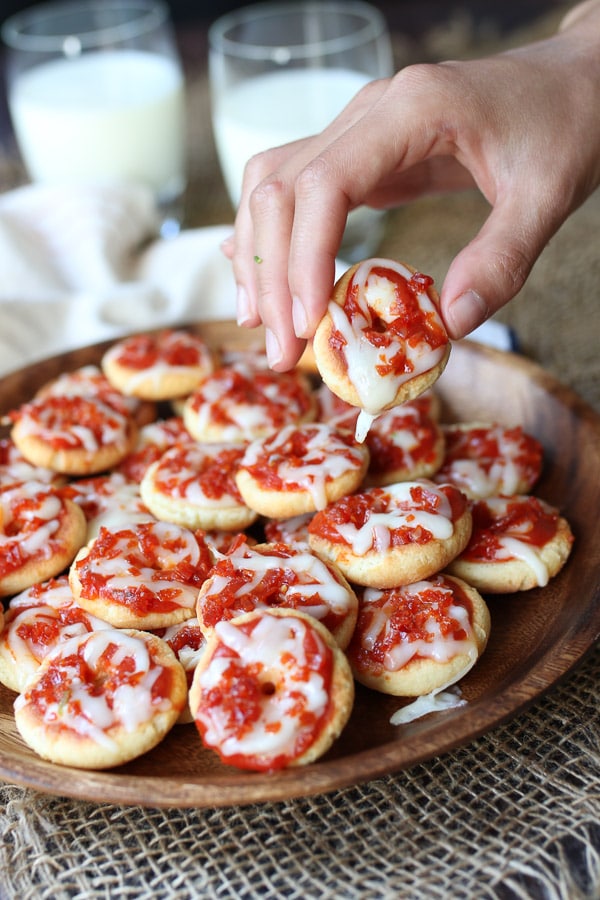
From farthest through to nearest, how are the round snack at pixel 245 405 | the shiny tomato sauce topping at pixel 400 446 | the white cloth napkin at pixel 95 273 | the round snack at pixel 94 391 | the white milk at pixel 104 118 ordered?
the white milk at pixel 104 118, the white cloth napkin at pixel 95 273, the round snack at pixel 94 391, the round snack at pixel 245 405, the shiny tomato sauce topping at pixel 400 446

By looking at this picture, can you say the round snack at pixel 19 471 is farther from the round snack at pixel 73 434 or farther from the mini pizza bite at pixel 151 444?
the mini pizza bite at pixel 151 444

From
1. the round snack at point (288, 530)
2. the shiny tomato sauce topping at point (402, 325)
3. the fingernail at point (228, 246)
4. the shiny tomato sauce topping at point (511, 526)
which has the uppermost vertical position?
the shiny tomato sauce topping at point (402, 325)

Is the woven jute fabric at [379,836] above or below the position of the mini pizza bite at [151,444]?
below

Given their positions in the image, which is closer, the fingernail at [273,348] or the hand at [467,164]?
the hand at [467,164]

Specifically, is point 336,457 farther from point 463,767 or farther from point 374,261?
point 463,767

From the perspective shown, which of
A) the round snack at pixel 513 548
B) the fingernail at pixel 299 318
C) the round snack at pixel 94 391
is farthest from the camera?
the round snack at pixel 94 391

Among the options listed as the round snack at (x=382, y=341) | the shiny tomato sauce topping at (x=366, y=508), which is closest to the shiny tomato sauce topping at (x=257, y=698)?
the shiny tomato sauce topping at (x=366, y=508)

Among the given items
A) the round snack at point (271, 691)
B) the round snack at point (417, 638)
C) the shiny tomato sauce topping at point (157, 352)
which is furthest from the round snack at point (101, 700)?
the shiny tomato sauce topping at point (157, 352)
